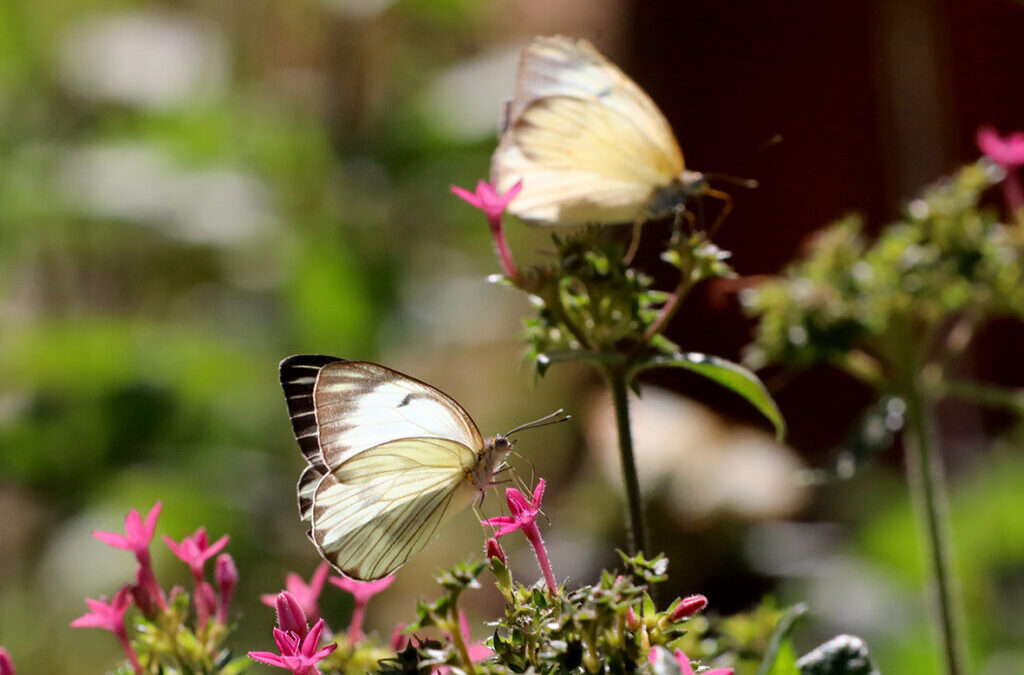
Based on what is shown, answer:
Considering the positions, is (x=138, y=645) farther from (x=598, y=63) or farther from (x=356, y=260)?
(x=356, y=260)

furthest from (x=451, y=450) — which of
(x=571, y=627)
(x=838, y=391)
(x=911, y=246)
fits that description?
(x=838, y=391)

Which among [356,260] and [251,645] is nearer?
[251,645]

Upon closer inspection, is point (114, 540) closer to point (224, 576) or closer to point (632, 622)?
point (224, 576)

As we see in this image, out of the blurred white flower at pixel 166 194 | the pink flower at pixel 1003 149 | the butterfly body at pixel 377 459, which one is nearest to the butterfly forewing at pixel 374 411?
the butterfly body at pixel 377 459

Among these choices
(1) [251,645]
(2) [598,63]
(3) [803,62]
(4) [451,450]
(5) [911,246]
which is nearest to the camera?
(4) [451,450]

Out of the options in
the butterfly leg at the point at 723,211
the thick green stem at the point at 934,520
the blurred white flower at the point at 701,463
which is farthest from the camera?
the blurred white flower at the point at 701,463

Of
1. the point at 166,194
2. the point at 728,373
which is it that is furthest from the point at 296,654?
the point at 166,194

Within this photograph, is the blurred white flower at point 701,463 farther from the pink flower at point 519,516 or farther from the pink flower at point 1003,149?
the pink flower at point 519,516
